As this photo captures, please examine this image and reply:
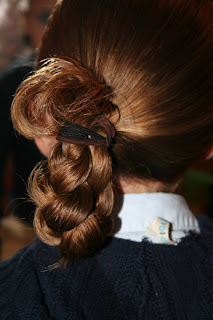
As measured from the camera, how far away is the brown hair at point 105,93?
0.55 meters

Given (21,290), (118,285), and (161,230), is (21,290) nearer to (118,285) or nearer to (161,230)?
(118,285)

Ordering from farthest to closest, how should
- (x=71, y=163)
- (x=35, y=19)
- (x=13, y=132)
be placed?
(x=35, y=19), (x=13, y=132), (x=71, y=163)

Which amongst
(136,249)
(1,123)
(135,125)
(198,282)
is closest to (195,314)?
(198,282)

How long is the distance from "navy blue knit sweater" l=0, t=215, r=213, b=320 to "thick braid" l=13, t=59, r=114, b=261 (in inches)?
2.8

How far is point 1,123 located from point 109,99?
67 cm

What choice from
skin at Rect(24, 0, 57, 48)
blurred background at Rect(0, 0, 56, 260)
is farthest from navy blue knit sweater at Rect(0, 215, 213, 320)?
skin at Rect(24, 0, 57, 48)

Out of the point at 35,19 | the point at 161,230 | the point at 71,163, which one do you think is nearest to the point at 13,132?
the point at 71,163

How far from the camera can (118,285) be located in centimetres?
61

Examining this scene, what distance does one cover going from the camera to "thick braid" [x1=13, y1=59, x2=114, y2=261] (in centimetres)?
54

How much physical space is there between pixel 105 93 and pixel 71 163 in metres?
0.14

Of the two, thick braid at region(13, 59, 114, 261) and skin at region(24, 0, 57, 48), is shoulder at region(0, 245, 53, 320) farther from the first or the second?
skin at region(24, 0, 57, 48)

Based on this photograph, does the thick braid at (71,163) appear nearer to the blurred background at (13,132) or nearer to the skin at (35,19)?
the blurred background at (13,132)

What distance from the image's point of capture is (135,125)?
59 centimetres

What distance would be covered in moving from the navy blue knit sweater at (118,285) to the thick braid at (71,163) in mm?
71
